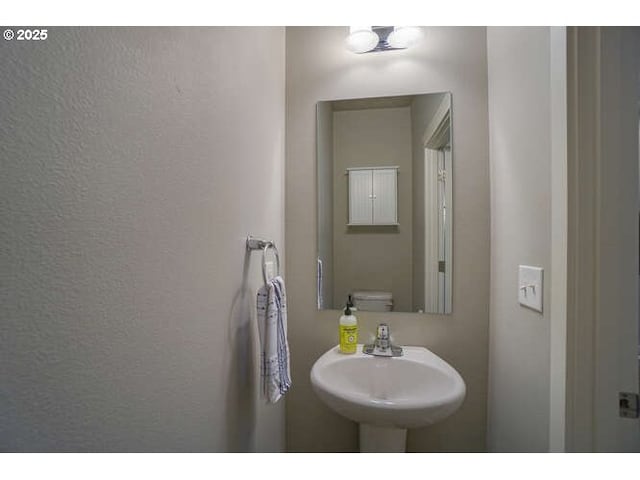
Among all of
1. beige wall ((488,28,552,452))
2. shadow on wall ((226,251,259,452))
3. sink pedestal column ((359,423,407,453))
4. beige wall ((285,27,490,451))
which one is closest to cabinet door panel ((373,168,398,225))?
beige wall ((285,27,490,451))

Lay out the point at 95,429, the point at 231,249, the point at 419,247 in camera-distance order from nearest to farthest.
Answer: the point at 95,429 < the point at 231,249 < the point at 419,247

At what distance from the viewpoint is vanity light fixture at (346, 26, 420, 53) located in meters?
1.17

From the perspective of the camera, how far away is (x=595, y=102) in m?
0.66

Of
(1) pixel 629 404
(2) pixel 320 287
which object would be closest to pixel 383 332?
(2) pixel 320 287

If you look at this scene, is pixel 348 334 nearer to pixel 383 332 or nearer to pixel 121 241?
pixel 383 332

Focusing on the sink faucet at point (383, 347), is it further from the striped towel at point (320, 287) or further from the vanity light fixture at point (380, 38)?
the vanity light fixture at point (380, 38)

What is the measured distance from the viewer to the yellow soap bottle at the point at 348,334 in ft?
3.76

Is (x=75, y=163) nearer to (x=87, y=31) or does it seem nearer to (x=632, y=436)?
(x=87, y=31)

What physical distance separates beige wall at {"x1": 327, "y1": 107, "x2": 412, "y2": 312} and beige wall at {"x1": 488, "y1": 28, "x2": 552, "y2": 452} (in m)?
0.34

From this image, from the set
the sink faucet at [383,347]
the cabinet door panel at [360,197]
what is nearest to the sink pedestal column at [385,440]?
the sink faucet at [383,347]

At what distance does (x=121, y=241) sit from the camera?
1.56 ft

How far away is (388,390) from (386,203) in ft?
2.54
